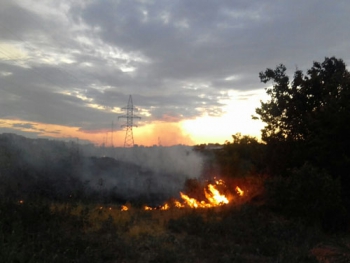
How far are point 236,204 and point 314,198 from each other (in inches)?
174

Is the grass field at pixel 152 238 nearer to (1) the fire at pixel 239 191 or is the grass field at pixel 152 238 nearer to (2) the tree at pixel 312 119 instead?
(2) the tree at pixel 312 119

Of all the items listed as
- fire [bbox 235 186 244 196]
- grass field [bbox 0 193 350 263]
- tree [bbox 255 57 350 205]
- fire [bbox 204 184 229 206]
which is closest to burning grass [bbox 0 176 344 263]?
grass field [bbox 0 193 350 263]

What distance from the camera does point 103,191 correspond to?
2725cm

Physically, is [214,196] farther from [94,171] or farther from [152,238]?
[94,171]

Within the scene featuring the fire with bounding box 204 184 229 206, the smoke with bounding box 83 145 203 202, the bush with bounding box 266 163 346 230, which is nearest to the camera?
the bush with bounding box 266 163 346 230

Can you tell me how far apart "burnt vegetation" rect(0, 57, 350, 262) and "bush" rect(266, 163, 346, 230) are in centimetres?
4

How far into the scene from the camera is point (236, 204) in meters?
18.3

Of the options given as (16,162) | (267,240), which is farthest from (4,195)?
(16,162)

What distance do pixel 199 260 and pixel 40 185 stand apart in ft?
54.6

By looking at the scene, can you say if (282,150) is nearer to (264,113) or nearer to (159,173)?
(264,113)

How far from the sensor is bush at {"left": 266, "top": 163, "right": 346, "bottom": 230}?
571 inches

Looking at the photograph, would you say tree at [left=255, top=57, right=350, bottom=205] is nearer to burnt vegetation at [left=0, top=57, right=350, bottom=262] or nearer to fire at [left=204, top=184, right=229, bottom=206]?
burnt vegetation at [left=0, top=57, right=350, bottom=262]

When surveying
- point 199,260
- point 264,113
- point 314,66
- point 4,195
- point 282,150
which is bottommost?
point 199,260

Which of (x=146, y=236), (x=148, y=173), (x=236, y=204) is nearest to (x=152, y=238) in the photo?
(x=146, y=236)
